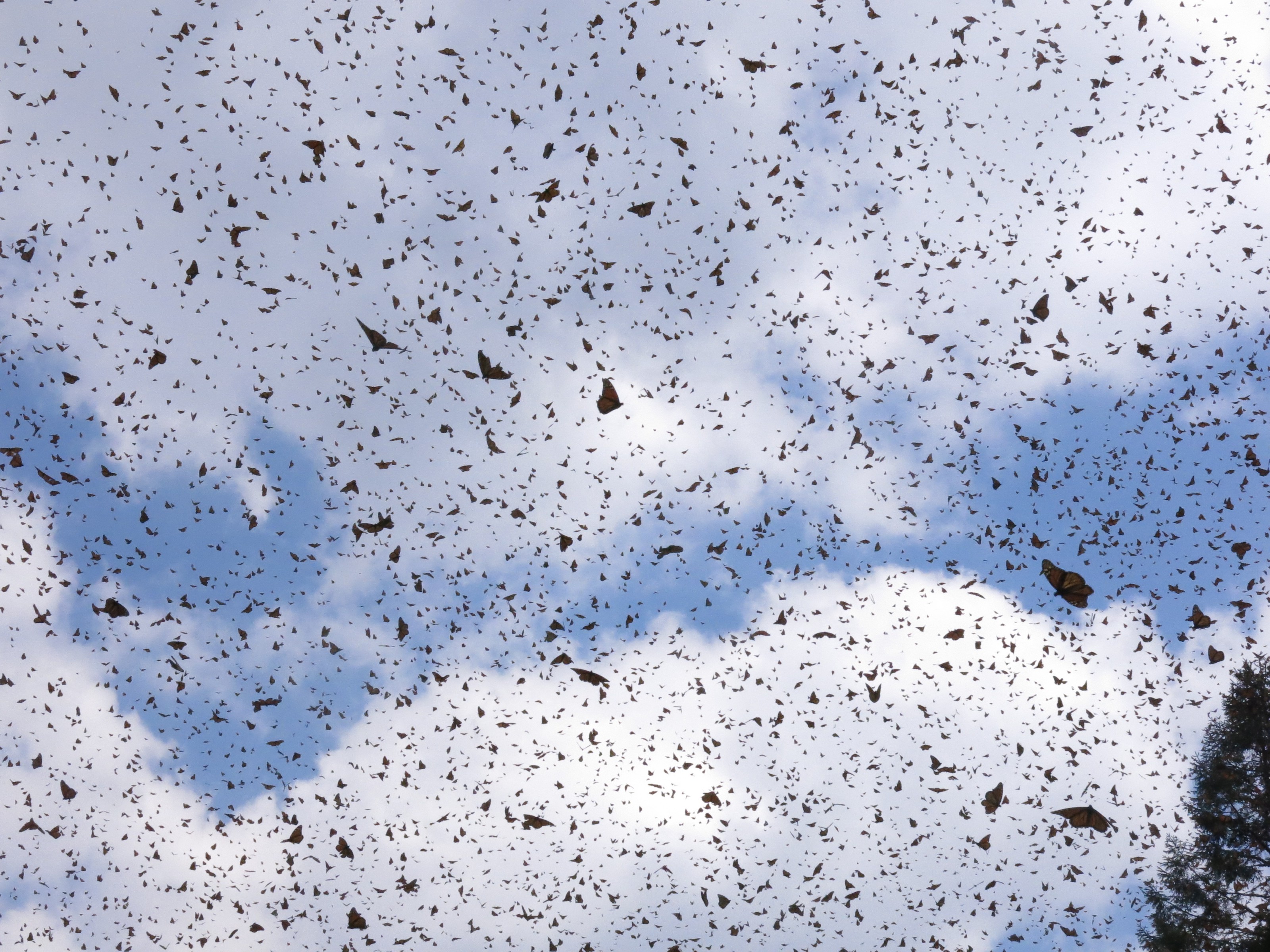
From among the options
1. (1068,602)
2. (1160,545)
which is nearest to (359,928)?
(1068,602)

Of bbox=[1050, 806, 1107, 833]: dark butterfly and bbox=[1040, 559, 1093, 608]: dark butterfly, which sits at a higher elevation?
bbox=[1040, 559, 1093, 608]: dark butterfly

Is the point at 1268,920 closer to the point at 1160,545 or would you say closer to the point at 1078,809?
the point at 1078,809

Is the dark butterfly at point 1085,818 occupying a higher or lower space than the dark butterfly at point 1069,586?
lower
